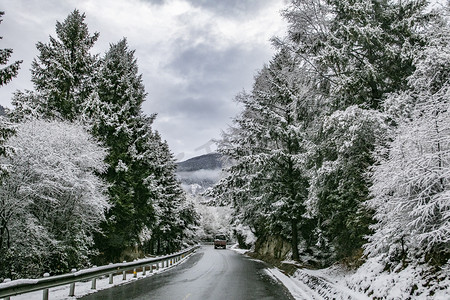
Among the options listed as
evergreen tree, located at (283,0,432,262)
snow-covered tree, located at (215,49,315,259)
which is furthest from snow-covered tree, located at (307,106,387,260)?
snow-covered tree, located at (215,49,315,259)

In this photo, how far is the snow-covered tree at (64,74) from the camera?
67.2 ft

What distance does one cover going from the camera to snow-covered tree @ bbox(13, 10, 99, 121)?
20.5 metres

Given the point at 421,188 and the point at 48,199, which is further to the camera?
the point at 48,199

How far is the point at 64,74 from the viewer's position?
21.0m

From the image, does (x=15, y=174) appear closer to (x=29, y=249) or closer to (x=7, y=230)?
(x=7, y=230)

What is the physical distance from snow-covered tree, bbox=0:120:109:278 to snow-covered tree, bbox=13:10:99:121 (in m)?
3.33

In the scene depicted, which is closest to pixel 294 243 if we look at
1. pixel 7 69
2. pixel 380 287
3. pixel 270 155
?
pixel 270 155

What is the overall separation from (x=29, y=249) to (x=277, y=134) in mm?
14414

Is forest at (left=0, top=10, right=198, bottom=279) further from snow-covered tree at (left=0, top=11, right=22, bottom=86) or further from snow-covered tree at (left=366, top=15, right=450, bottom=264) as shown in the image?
snow-covered tree at (left=366, top=15, right=450, bottom=264)

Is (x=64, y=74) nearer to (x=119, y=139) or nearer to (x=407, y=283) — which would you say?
(x=119, y=139)

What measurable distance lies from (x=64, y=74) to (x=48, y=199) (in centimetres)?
955

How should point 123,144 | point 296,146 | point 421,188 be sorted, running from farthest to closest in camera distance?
point 123,144 → point 296,146 → point 421,188

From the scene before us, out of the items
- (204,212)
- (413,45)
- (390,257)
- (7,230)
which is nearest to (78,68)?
(7,230)

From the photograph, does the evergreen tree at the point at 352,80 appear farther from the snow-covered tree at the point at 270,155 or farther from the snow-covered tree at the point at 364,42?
the snow-covered tree at the point at 270,155
